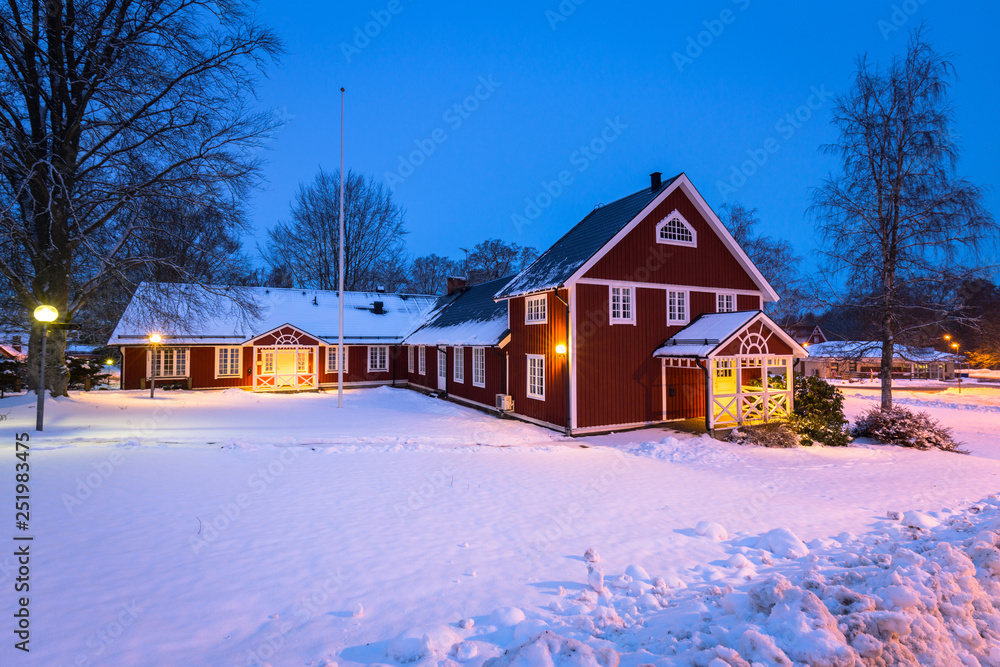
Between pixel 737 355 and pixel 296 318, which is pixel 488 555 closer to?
pixel 737 355

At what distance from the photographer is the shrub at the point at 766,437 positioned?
44.4 ft

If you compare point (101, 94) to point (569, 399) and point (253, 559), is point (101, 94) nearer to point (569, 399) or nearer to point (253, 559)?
point (253, 559)

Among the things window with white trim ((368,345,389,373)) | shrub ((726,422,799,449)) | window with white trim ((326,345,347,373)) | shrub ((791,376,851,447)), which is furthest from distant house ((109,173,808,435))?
window with white trim ((326,345,347,373))

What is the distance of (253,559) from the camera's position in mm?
5414

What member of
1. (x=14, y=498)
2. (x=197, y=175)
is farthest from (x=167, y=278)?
(x=14, y=498)

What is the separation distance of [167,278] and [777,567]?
18.9 metres

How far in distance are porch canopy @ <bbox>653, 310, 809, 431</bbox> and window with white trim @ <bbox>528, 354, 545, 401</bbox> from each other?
374 centimetres

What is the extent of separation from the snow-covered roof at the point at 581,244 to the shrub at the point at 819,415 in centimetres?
780

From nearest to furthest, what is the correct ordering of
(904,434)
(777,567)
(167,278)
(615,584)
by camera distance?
(615,584)
(777,567)
(904,434)
(167,278)

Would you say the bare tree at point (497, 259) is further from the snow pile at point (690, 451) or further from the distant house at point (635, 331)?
the snow pile at point (690, 451)

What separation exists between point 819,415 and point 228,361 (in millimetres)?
26288

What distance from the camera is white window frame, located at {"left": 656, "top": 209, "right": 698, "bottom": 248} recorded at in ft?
52.9

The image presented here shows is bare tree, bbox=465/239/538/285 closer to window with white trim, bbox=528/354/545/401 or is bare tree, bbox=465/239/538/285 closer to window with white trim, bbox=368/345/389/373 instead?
window with white trim, bbox=368/345/389/373

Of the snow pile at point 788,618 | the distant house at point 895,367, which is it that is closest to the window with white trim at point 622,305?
the snow pile at point 788,618
